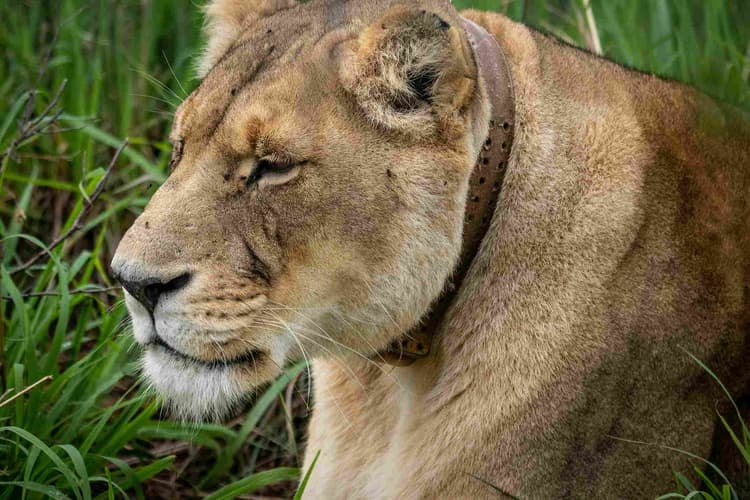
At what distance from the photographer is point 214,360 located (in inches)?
103

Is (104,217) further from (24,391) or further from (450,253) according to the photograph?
(450,253)

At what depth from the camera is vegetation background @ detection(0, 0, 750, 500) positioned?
3156 millimetres

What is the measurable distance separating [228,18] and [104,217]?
3.46 feet

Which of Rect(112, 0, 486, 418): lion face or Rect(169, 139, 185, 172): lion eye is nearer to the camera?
Rect(112, 0, 486, 418): lion face

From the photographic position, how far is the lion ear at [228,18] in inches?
120

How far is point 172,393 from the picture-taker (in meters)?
2.66

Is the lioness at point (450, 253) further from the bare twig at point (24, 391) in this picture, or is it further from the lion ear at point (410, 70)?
the bare twig at point (24, 391)

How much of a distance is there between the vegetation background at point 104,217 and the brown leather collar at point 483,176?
1.48 feet

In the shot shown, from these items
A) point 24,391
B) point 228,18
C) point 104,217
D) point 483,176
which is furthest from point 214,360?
point 104,217

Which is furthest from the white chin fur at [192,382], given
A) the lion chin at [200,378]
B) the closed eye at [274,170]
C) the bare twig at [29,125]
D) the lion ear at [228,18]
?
the bare twig at [29,125]

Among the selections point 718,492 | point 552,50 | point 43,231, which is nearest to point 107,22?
point 43,231

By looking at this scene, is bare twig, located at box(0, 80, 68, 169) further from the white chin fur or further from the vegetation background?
the white chin fur

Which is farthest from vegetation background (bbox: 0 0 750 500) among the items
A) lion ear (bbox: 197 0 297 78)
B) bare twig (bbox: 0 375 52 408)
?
lion ear (bbox: 197 0 297 78)

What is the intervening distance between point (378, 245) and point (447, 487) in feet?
1.97
